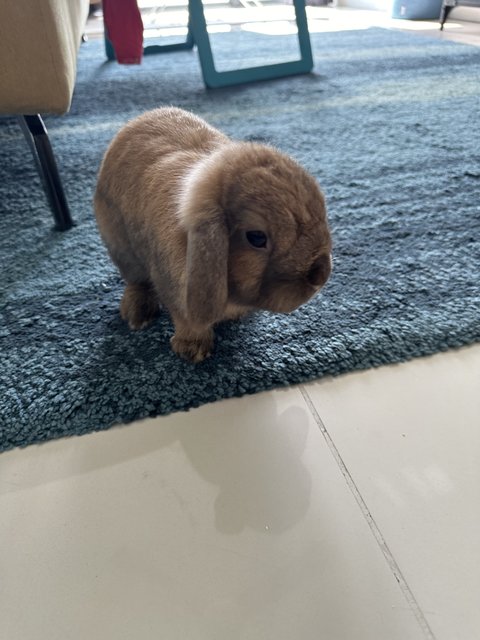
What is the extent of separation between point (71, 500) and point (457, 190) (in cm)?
131

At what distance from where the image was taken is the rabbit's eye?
70cm

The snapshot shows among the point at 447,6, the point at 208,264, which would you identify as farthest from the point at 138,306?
the point at 447,6

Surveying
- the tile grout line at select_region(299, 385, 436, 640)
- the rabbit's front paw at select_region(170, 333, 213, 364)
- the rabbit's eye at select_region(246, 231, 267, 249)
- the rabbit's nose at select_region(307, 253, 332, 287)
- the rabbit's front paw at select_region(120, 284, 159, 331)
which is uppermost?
the rabbit's eye at select_region(246, 231, 267, 249)

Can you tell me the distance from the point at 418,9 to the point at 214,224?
14.2 ft

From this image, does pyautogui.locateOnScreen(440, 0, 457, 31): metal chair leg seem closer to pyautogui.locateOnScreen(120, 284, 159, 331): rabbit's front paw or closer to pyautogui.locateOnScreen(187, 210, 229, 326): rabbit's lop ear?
pyautogui.locateOnScreen(120, 284, 159, 331): rabbit's front paw

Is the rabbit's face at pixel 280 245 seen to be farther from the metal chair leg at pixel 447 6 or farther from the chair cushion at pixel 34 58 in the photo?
the metal chair leg at pixel 447 6

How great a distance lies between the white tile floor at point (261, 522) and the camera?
22.8 inches

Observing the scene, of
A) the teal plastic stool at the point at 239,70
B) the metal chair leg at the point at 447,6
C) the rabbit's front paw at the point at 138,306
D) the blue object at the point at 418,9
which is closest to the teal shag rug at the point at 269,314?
the rabbit's front paw at the point at 138,306

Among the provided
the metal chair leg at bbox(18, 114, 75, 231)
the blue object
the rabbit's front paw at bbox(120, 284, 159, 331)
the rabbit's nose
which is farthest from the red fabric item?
the blue object

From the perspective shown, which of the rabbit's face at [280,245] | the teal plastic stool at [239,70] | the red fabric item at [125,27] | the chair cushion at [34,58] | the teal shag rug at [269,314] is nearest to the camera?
the rabbit's face at [280,245]

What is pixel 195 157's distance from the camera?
2.83 feet

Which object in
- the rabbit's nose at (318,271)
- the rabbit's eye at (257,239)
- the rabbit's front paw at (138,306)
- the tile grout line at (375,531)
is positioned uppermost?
the rabbit's eye at (257,239)

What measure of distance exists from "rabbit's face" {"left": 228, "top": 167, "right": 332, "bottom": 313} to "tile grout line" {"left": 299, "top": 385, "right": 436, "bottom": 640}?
0.20 m

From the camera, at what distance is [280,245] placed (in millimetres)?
686
